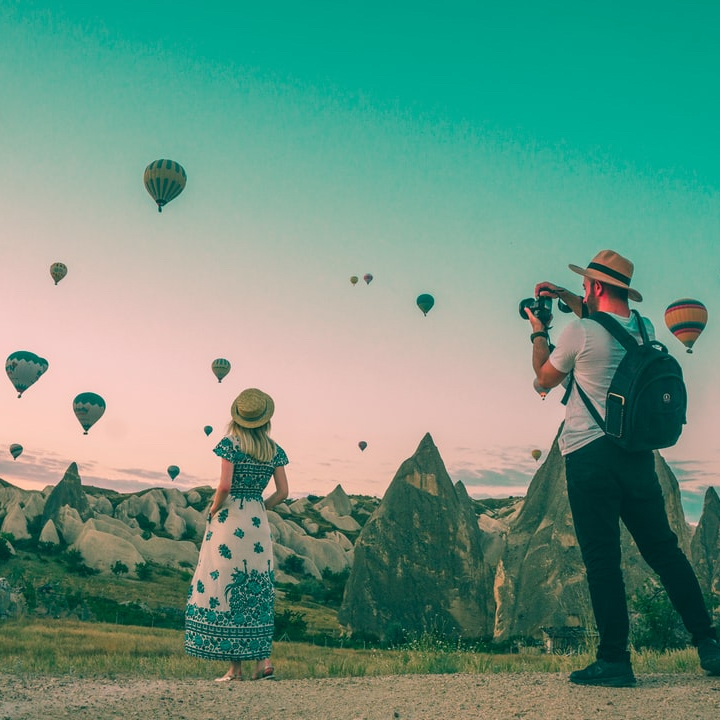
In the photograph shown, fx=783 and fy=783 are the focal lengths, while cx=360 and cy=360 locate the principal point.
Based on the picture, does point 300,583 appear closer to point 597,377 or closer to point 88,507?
point 88,507

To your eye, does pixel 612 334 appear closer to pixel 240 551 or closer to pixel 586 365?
pixel 586 365

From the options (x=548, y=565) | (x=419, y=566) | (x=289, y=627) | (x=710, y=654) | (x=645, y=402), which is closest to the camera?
(x=645, y=402)

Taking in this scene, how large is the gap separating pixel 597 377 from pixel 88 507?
73.5 metres

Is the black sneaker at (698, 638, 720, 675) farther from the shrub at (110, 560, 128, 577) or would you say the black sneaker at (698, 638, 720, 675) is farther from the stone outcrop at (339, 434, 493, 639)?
the shrub at (110, 560, 128, 577)

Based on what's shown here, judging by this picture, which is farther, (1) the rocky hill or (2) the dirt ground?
(1) the rocky hill

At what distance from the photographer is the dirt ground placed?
425 centimetres

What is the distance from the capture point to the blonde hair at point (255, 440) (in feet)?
22.5

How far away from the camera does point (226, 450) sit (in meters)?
6.80

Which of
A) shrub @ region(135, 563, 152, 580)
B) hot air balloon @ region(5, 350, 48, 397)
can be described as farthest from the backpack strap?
shrub @ region(135, 563, 152, 580)

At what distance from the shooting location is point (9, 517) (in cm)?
6669

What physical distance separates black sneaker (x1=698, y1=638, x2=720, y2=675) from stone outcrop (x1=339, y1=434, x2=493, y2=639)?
38990 millimetres

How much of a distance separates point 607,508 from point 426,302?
4126cm

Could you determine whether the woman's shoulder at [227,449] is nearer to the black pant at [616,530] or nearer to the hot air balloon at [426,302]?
the black pant at [616,530]

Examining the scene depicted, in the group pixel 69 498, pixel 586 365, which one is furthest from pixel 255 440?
pixel 69 498
